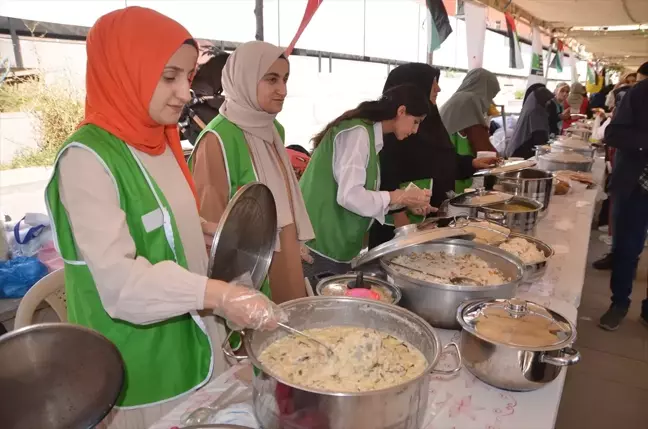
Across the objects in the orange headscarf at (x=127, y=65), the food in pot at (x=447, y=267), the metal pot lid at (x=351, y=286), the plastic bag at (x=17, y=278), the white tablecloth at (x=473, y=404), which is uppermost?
the orange headscarf at (x=127, y=65)

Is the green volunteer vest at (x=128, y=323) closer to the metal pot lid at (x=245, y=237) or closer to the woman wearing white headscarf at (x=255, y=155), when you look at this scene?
the metal pot lid at (x=245, y=237)

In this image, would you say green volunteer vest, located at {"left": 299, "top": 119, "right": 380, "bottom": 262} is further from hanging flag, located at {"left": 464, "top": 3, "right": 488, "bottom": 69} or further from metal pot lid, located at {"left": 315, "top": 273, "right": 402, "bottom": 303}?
hanging flag, located at {"left": 464, "top": 3, "right": 488, "bottom": 69}

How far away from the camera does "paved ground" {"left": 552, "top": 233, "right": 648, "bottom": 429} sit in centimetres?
227

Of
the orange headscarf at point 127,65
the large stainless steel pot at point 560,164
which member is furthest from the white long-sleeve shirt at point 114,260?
the large stainless steel pot at point 560,164

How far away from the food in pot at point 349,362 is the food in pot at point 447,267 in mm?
387

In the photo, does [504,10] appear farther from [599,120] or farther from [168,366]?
[168,366]

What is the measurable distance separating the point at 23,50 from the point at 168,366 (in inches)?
69.1

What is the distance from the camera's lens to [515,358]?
99 cm

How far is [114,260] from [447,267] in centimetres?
105

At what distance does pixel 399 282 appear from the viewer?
1.29 meters

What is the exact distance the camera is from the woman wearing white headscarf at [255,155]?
1577 mm

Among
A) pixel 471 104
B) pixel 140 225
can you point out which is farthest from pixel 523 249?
pixel 471 104

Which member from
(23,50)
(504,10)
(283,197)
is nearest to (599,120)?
(504,10)

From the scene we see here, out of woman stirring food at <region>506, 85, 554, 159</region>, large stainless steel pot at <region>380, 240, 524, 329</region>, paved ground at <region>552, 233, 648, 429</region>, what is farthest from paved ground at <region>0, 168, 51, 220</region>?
woman stirring food at <region>506, 85, 554, 159</region>
